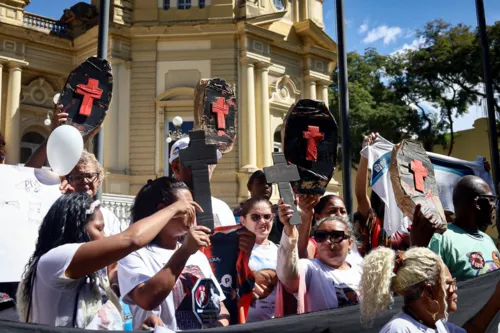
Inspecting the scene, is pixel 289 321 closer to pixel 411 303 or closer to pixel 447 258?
pixel 411 303

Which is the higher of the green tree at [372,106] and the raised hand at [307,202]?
the green tree at [372,106]

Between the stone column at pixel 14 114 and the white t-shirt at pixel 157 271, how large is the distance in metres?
20.7

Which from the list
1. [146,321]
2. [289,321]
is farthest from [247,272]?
[146,321]

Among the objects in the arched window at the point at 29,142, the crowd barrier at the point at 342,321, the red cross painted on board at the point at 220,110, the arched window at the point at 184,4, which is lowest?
the crowd barrier at the point at 342,321

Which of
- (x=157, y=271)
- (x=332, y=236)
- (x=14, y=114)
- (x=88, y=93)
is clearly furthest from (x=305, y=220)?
(x=14, y=114)

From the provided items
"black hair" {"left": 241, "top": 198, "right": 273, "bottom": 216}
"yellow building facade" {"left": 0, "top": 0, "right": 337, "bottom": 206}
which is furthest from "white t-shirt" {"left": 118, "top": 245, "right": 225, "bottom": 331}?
"yellow building facade" {"left": 0, "top": 0, "right": 337, "bottom": 206}

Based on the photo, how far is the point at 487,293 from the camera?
3936 mm

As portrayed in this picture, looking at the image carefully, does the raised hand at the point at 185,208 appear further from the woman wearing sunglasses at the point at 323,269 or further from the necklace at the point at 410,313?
the necklace at the point at 410,313

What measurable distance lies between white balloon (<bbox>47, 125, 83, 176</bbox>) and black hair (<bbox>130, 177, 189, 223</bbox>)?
0.90 meters

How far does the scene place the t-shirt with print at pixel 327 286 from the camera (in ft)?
12.2

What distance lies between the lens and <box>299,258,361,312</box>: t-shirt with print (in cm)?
372

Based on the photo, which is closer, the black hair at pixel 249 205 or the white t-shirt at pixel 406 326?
the white t-shirt at pixel 406 326

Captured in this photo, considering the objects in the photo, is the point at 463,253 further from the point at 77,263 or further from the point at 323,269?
the point at 77,263

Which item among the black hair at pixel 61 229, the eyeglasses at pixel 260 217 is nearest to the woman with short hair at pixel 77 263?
the black hair at pixel 61 229
